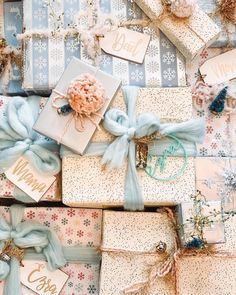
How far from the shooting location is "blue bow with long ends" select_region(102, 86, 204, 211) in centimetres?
150

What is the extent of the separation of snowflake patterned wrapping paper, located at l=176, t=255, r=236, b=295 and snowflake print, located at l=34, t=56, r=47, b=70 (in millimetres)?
600

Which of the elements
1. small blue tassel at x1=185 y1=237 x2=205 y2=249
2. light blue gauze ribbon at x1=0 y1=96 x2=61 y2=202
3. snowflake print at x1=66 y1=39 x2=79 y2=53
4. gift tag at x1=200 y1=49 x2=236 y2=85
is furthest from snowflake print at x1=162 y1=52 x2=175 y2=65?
small blue tassel at x1=185 y1=237 x2=205 y2=249

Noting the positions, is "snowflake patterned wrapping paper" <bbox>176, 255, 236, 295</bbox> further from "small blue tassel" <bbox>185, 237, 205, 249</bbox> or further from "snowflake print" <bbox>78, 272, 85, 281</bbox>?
"snowflake print" <bbox>78, 272, 85, 281</bbox>

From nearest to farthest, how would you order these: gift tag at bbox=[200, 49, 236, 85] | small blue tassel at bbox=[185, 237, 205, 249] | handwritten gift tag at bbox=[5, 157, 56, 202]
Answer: small blue tassel at bbox=[185, 237, 205, 249] → handwritten gift tag at bbox=[5, 157, 56, 202] → gift tag at bbox=[200, 49, 236, 85]

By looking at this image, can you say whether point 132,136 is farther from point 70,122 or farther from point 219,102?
point 219,102

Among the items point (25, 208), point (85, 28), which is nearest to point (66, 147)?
point (25, 208)

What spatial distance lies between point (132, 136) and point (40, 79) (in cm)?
29

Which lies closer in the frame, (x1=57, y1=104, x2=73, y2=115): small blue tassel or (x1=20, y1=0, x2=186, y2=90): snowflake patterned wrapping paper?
(x1=57, y1=104, x2=73, y2=115): small blue tassel

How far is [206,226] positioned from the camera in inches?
58.5

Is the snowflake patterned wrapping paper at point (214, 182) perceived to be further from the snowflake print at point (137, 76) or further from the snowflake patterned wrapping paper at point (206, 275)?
the snowflake print at point (137, 76)

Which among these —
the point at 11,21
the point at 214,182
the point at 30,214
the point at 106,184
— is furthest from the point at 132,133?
the point at 11,21

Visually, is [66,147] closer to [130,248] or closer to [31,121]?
[31,121]

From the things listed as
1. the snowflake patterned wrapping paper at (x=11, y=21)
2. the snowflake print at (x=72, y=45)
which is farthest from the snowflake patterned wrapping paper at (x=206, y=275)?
the snowflake patterned wrapping paper at (x=11, y=21)

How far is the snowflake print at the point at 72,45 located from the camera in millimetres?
1616
